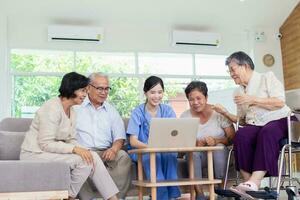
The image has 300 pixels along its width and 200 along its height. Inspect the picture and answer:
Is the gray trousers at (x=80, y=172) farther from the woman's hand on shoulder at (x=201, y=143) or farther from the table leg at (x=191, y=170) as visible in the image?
the woman's hand on shoulder at (x=201, y=143)

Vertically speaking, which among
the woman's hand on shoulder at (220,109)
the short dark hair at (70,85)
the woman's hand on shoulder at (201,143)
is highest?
the short dark hair at (70,85)

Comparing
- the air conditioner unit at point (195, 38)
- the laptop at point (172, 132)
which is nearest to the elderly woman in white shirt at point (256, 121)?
the laptop at point (172, 132)

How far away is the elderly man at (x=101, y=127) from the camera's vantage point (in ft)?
10.9

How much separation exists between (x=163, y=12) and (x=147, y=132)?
16.1ft

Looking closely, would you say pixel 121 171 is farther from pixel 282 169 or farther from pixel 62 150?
pixel 282 169

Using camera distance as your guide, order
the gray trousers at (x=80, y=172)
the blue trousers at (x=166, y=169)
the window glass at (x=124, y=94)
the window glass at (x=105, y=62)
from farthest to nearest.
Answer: the window glass at (x=124, y=94) → the window glass at (x=105, y=62) → the blue trousers at (x=166, y=169) → the gray trousers at (x=80, y=172)

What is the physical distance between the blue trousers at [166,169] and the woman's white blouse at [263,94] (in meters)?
0.67

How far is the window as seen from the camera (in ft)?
25.2

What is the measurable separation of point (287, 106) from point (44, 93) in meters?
5.42

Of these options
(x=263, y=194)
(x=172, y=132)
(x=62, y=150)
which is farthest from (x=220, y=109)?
(x=62, y=150)

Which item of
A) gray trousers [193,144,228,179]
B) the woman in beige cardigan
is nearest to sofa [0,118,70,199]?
the woman in beige cardigan

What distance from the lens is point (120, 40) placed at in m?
7.91

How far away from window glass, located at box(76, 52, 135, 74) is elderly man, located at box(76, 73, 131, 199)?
439cm

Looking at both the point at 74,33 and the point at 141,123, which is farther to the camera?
→ the point at 74,33
